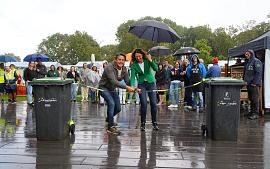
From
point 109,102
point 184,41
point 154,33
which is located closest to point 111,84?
point 109,102

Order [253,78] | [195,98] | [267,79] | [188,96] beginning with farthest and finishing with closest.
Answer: [188,96] < [195,98] < [267,79] < [253,78]

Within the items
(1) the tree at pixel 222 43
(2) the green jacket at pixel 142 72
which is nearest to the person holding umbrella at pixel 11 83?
(2) the green jacket at pixel 142 72

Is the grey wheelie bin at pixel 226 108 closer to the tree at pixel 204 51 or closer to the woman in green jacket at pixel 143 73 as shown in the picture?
the woman in green jacket at pixel 143 73

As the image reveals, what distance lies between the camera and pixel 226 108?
7691mm

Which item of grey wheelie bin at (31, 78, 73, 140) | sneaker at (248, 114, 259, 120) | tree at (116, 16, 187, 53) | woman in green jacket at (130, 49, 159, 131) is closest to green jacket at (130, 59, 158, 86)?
woman in green jacket at (130, 49, 159, 131)

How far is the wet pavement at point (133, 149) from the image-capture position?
5820 millimetres

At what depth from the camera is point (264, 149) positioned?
7.12 m

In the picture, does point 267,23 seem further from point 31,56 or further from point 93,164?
point 93,164

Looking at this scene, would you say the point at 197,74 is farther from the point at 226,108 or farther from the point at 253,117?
the point at 226,108

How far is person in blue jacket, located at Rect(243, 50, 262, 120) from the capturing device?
1148 cm

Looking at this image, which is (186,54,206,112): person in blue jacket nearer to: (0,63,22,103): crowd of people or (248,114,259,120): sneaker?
(248,114,259,120): sneaker

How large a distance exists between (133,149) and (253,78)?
6095 mm

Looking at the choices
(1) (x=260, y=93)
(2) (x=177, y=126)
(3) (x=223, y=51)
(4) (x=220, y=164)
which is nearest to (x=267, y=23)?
(3) (x=223, y=51)

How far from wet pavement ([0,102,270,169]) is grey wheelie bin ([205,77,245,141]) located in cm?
21
